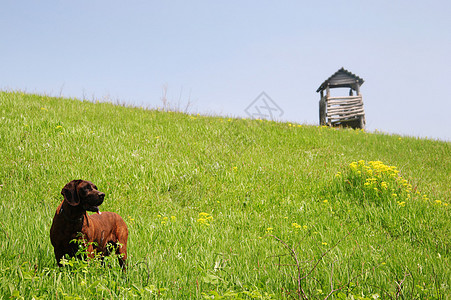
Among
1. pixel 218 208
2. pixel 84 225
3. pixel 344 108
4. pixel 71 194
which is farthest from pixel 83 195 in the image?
pixel 344 108

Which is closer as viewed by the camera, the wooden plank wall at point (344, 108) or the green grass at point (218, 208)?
the green grass at point (218, 208)

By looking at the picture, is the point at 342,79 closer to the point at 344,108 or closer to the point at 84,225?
the point at 344,108

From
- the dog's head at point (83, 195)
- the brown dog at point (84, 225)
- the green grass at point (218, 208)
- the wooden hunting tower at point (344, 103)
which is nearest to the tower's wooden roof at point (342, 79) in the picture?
the wooden hunting tower at point (344, 103)

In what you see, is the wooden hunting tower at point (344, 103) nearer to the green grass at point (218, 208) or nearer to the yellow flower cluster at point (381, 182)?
the green grass at point (218, 208)

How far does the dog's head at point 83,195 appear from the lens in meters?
2.85

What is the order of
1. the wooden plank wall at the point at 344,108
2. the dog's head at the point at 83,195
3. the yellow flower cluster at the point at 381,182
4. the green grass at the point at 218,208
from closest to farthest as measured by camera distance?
the dog's head at the point at 83,195, the green grass at the point at 218,208, the yellow flower cluster at the point at 381,182, the wooden plank wall at the point at 344,108

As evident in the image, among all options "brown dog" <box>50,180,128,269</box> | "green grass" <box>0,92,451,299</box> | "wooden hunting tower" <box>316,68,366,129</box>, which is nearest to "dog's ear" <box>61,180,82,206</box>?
"brown dog" <box>50,180,128,269</box>

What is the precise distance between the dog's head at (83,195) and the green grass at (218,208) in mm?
632

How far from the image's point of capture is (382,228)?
592 cm

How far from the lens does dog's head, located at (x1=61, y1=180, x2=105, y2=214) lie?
9.34ft

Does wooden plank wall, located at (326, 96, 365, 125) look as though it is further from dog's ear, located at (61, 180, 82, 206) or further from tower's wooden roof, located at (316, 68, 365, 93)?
dog's ear, located at (61, 180, 82, 206)

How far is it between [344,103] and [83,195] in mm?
22880

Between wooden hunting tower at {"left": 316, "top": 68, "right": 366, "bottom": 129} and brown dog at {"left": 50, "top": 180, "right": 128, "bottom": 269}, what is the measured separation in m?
21.0

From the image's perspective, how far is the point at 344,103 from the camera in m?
23.2
